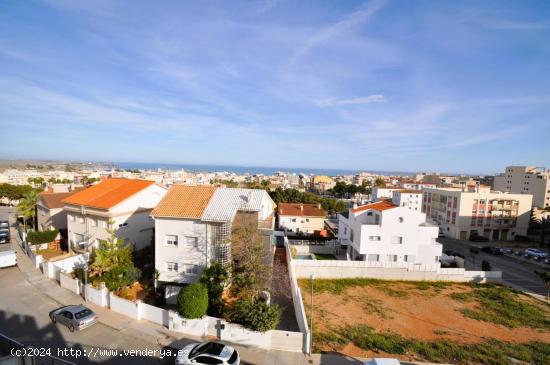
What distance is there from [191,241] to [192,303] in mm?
6476

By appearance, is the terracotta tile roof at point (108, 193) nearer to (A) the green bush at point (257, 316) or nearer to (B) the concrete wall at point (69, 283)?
(B) the concrete wall at point (69, 283)

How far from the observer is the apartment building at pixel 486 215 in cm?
5347

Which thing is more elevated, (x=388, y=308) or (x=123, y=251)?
(x=123, y=251)

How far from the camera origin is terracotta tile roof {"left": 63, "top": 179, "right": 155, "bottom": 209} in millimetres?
26219

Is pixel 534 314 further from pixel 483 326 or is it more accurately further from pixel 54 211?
pixel 54 211

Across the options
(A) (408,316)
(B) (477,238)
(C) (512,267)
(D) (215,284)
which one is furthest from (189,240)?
(B) (477,238)

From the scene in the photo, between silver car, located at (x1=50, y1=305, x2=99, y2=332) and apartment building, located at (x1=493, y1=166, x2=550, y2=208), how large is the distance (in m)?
102

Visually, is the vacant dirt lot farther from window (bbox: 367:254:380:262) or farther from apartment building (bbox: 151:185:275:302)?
apartment building (bbox: 151:185:275:302)

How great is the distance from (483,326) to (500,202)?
148 ft

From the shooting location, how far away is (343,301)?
23.4 meters

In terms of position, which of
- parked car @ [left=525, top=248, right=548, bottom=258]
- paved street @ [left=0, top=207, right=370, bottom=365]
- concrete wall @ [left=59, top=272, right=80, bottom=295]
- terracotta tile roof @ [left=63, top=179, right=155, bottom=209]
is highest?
terracotta tile roof @ [left=63, top=179, right=155, bottom=209]

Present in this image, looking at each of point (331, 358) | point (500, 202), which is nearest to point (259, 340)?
point (331, 358)

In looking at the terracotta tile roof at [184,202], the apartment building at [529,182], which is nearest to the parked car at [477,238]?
the apartment building at [529,182]

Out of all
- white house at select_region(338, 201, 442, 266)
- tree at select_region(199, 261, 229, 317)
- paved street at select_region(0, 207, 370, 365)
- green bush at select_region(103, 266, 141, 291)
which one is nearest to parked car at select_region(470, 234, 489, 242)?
white house at select_region(338, 201, 442, 266)
